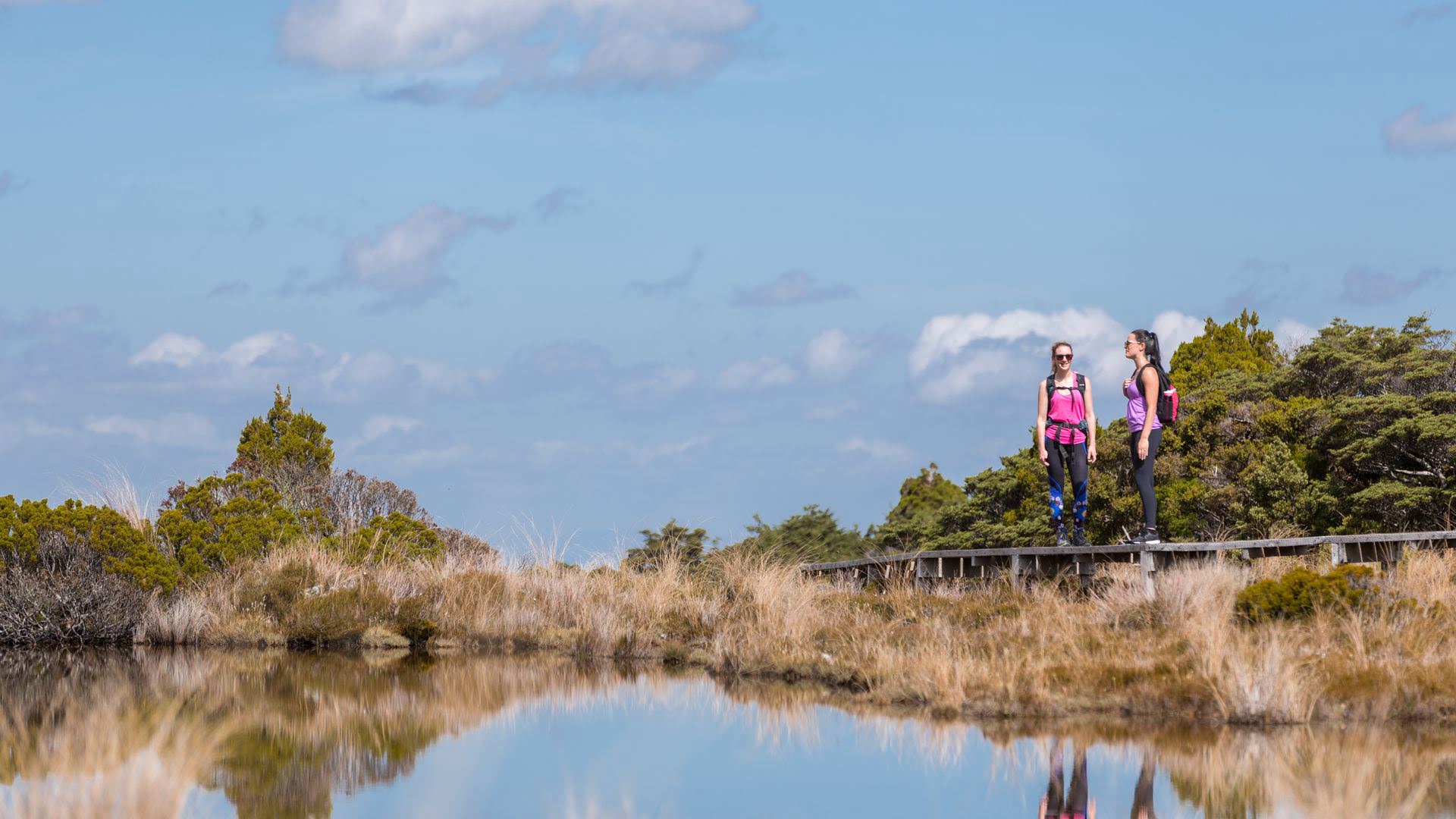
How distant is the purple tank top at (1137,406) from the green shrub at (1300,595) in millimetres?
2255

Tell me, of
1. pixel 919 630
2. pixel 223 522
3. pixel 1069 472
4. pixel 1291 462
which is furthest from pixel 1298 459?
pixel 223 522

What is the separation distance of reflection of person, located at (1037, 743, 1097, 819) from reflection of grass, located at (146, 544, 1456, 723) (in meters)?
2.29

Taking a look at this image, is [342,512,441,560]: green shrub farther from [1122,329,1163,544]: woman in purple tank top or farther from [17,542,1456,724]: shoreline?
[1122,329,1163,544]: woman in purple tank top

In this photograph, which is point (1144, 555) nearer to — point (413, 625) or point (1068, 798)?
point (1068, 798)

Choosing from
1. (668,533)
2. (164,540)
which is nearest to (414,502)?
(668,533)

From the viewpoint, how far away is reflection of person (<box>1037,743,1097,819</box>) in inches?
318

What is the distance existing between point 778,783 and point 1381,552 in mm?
10453

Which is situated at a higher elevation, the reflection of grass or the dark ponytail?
the dark ponytail

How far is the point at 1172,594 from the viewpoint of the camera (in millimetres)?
14562

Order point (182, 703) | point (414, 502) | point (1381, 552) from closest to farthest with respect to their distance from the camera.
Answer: point (182, 703) → point (1381, 552) → point (414, 502)

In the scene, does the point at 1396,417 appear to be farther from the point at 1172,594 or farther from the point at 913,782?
the point at 913,782

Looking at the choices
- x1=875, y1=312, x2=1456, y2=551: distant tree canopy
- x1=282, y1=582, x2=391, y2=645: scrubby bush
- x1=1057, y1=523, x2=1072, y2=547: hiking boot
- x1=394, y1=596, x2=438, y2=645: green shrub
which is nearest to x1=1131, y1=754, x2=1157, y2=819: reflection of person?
x1=1057, y1=523, x2=1072, y2=547: hiking boot

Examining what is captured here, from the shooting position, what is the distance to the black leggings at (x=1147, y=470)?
15555 mm

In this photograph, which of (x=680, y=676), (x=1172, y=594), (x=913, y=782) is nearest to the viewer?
(x=913, y=782)
